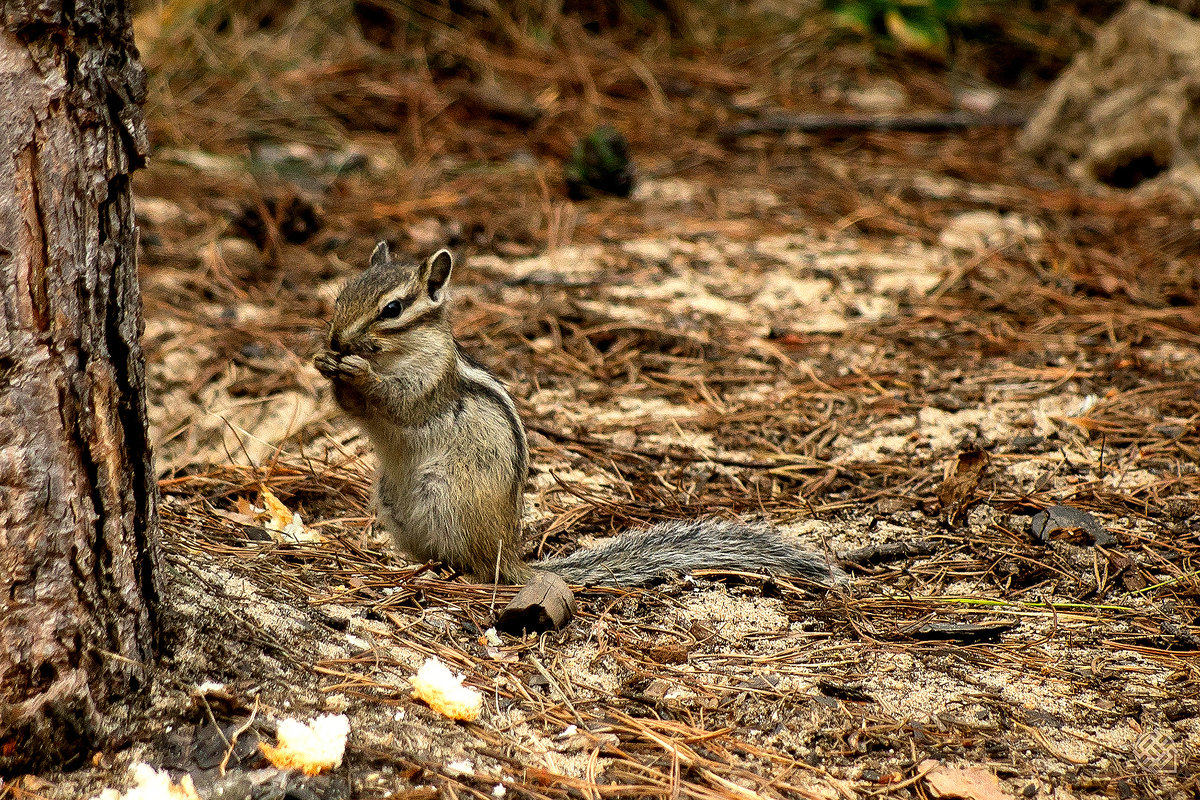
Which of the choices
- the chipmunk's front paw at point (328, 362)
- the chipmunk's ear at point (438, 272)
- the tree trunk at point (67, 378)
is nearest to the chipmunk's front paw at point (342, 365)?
the chipmunk's front paw at point (328, 362)

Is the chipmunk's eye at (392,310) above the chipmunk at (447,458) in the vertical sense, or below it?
above

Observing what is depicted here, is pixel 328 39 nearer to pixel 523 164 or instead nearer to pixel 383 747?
pixel 523 164

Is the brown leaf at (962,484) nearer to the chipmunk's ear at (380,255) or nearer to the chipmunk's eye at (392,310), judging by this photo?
the chipmunk's eye at (392,310)

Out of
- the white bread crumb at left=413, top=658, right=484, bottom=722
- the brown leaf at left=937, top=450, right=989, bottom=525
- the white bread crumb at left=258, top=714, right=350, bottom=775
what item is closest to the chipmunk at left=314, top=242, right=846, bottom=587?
the brown leaf at left=937, top=450, right=989, bottom=525

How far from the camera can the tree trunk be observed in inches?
69.5

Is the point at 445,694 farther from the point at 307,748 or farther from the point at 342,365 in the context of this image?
the point at 342,365

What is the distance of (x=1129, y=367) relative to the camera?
4.39 m

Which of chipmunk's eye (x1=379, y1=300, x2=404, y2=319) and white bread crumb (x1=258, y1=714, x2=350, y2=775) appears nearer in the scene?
white bread crumb (x1=258, y1=714, x2=350, y2=775)

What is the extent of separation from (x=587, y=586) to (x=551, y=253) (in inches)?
110

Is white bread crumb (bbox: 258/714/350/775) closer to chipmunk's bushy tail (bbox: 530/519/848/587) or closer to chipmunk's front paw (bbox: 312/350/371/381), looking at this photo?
chipmunk's bushy tail (bbox: 530/519/848/587)

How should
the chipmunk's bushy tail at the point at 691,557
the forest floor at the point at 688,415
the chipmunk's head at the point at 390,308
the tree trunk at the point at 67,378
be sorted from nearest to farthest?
the tree trunk at the point at 67,378, the forest floor at the point at 688,415, the chipmunk's bushy tail at the point at 691,557, the chipmunk's head at the point at 390,308

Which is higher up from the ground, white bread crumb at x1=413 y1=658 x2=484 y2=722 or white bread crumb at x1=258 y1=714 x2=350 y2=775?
white bread crumb at x1=258 y1=714 x2=350 y2=775

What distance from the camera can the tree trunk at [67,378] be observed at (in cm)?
176

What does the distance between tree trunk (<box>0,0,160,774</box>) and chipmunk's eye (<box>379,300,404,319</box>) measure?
1231 mm
